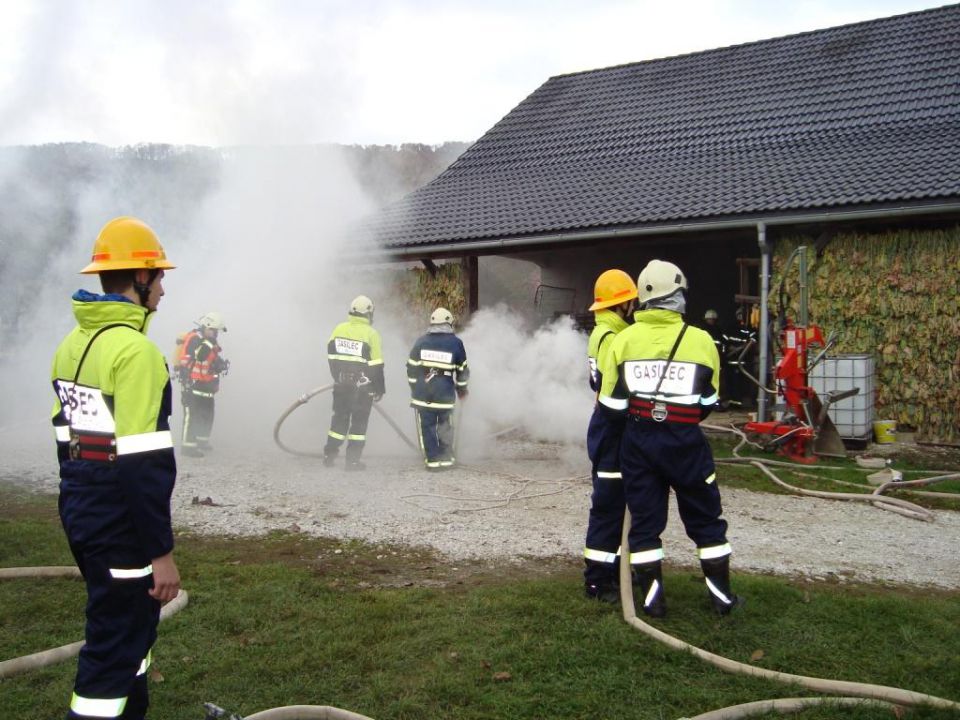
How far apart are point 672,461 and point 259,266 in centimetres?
1057

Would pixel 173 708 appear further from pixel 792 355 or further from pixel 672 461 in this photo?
pixel 792 355

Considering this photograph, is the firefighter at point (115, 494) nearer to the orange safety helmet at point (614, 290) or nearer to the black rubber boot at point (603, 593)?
the black rubber boot at point (603, 593)

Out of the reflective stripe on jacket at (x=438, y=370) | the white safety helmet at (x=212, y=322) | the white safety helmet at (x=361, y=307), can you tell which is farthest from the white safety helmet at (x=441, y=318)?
the white safety helmet at (x=212, y=322)

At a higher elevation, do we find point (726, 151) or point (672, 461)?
point (726, 151)

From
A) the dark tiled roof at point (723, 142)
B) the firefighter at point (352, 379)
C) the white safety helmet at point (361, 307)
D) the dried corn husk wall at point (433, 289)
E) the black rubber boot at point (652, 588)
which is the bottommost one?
the black rubber boot at point (652, 588)

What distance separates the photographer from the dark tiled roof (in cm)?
1097

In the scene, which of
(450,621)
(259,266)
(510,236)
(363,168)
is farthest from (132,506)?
(363,168)

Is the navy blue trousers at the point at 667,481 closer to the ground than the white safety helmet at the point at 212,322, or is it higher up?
closer to the ground

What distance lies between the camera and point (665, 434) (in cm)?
423

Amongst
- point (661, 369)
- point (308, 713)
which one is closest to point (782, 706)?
point (661, 369)

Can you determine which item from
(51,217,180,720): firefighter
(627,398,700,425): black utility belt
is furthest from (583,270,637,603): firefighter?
(51,217,180,720): firefighter

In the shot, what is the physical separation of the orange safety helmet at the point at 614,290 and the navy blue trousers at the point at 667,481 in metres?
1.14

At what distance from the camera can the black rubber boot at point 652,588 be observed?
4.24 meters

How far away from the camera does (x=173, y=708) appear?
10.8 ft
